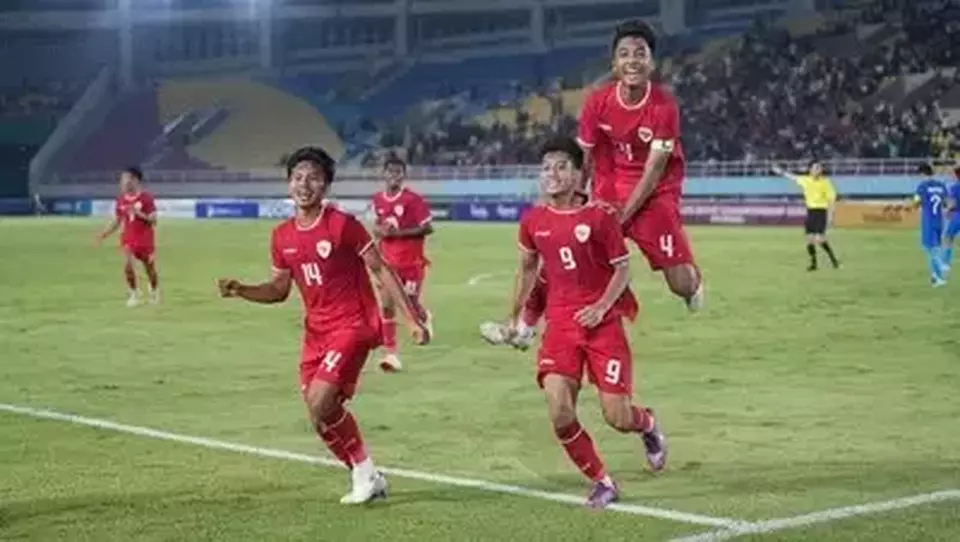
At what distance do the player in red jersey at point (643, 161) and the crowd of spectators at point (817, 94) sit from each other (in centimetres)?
4248

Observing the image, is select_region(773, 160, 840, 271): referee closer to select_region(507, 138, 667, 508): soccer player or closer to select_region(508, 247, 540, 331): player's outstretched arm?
select_region(508, 247, 540, 331): player's outstretched arm

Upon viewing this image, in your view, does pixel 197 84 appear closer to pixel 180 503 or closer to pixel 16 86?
pixel 16 86

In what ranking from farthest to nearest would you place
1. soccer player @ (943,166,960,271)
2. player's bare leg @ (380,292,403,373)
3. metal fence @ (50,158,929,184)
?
metal fence @ (50,158,929,184) → soccer player @ (943,166,960,271) → player's bare leg @ (380,292,403,373)

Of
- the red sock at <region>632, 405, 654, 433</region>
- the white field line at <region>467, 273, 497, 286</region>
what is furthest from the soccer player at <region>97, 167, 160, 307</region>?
the red sock at <region>632, 405, 654, 433</region>

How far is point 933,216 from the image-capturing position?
27.4 metres

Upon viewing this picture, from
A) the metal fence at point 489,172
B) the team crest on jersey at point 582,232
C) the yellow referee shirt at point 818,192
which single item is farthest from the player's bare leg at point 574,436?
the metal fence at point 489,172

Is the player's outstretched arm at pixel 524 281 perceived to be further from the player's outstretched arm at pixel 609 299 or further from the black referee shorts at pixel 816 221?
the black referee shorts at pixel 816 221

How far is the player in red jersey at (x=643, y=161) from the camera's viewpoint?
9703 mm

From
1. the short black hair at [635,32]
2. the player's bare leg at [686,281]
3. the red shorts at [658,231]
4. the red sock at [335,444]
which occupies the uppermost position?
the short black hair at [635,32]

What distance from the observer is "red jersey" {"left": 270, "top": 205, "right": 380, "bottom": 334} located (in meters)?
8.80

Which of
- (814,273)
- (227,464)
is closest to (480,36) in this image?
(814,273)

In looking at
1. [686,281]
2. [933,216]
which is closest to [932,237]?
[933,216]

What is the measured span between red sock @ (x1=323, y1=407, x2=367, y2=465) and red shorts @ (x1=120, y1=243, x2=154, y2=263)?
16.9m

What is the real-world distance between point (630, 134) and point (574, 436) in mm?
2261
